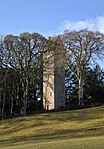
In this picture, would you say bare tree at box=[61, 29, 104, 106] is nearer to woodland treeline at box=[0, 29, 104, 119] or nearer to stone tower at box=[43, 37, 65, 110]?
woodland treeline at box=[0, 29, 104, 119]

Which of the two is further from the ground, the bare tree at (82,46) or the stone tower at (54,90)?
the bare tree at (82,46)

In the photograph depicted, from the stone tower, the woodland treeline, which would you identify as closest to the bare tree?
the woodland treeline

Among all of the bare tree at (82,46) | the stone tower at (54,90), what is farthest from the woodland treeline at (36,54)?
the stone tower at (54,90)

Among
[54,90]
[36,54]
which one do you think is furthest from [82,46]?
[54,90]

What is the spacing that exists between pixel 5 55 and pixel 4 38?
2407 mm

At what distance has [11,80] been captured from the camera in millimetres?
53000

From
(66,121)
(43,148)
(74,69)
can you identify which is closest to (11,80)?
(74,69)

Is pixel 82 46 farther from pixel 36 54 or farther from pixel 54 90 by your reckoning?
pixel 54 90

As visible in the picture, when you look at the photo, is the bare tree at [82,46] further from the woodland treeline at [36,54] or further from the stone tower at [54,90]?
the stone tower at [54,90]

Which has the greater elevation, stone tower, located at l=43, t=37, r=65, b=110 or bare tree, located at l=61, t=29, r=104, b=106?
bare tree, located at l=61, t=29, r=104, b=106

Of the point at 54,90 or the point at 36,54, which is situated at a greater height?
the point at 36,54

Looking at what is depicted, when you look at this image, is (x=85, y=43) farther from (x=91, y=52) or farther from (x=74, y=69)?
(x=74, y=69)

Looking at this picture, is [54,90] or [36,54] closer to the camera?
[36,54]

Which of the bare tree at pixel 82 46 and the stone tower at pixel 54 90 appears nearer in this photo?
the bare tree at pixel 82 46
